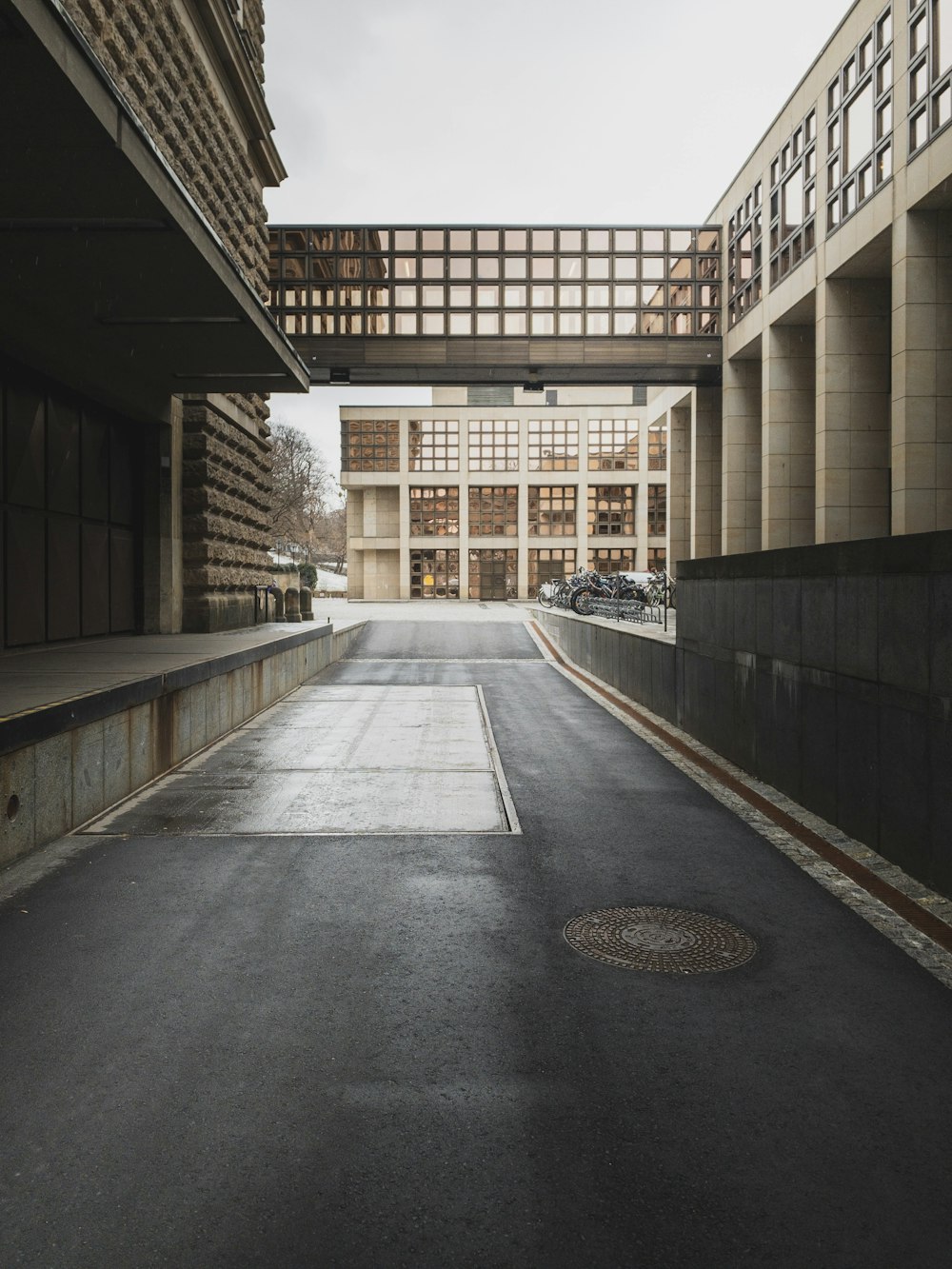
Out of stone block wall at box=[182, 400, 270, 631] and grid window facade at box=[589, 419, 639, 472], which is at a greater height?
grid window facade at box=[589, 419, 639, 472]

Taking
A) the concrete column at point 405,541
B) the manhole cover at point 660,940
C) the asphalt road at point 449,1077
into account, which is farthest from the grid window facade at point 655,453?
the manhole cover at point 660,940

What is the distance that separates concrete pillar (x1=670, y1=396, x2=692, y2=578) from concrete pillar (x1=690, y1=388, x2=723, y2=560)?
94.0 inches

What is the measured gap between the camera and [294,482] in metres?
83.6

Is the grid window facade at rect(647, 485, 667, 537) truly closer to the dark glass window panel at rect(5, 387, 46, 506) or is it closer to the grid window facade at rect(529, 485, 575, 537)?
the grid window facade at rect(529, 485, 575, 537)

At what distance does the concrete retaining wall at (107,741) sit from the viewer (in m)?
7.22

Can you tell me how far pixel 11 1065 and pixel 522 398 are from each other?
2956 inches

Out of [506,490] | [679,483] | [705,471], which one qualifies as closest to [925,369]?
[705,471]

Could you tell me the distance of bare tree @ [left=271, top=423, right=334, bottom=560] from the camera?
8075 cm

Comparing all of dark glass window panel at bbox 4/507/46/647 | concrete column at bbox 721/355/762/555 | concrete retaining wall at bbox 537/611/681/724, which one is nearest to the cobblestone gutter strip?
concrete retaining wall at bbox 537/611/681/724

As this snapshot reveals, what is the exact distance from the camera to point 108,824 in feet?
27.6

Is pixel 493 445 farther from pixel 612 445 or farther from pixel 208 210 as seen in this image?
pixel 208 210

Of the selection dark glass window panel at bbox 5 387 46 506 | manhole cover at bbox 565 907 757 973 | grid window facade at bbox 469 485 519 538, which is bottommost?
manhole cover at bbox 565 907 757 973

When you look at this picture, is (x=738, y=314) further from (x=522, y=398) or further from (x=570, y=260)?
(x=522, y=398)

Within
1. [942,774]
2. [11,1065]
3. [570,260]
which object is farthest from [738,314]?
[11,1065]
